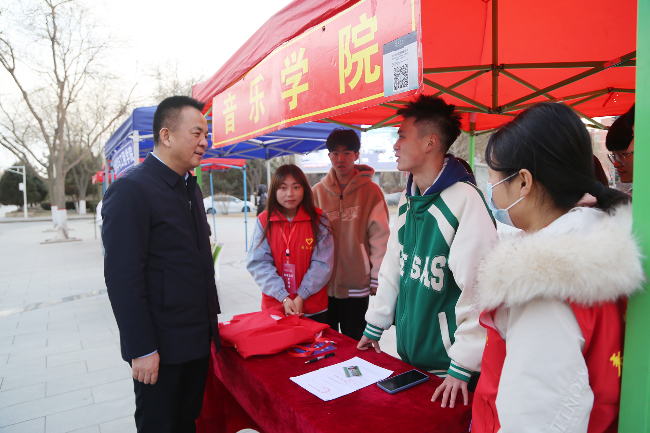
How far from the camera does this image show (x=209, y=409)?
6.56ft

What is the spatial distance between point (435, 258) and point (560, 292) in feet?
2.42

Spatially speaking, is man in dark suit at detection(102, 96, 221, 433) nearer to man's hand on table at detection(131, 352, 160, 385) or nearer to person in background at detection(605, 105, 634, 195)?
man's hand on table at detection(131, 352, 160, 385)

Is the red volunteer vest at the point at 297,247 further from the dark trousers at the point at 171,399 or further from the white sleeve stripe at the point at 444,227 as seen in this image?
the white sleeve stripe at the point at 444,227

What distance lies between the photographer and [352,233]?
2.66 meters

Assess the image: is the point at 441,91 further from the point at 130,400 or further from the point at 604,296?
the point at 130,400

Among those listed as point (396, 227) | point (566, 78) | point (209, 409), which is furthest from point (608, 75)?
point (209, 409)

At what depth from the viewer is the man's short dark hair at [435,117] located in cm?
161

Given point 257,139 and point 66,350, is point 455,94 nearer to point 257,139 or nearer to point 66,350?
point 257,139

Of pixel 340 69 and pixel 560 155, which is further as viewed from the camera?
pixel 340 69

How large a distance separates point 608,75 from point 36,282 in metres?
8.72

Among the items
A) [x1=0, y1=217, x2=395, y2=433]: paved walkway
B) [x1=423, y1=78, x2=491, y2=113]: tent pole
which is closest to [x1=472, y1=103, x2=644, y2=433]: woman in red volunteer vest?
[x1=423, y1=78, x2=491, y2=113]: tent pole

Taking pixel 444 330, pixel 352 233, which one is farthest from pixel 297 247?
pixel 444 330

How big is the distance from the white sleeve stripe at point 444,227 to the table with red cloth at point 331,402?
520 millimetres

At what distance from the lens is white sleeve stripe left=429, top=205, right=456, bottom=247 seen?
1412mm
